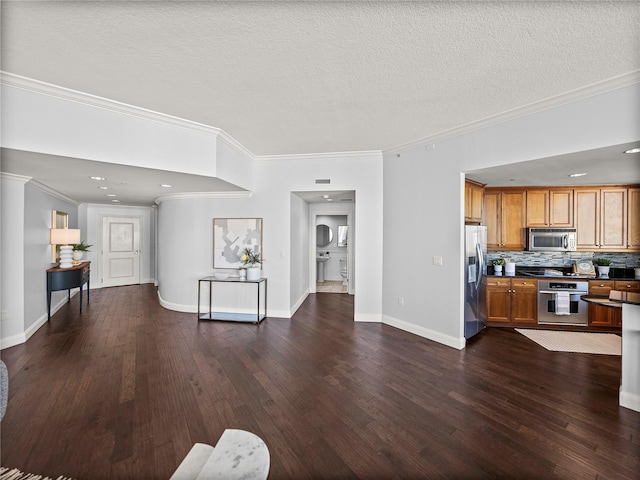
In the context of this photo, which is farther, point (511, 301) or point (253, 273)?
point (253, 273)

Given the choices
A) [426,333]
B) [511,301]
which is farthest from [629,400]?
[511,301]

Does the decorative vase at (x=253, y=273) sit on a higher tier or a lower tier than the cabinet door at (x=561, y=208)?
lower

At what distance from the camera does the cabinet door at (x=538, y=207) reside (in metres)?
4.62

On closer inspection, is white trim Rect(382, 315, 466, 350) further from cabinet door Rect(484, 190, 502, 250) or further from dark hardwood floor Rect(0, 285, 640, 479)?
cabinet door Rect(484, 190, 502, 250)

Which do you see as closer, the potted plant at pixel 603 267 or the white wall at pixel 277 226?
the potted plant at pixel 603 267

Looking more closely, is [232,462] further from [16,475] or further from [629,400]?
[629,400]

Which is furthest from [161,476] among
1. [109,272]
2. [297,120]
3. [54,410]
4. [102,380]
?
[109,272]

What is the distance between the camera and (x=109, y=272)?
7574 mm

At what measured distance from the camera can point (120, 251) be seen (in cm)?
774

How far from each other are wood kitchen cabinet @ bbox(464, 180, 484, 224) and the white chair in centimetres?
369

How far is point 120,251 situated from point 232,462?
339 inches

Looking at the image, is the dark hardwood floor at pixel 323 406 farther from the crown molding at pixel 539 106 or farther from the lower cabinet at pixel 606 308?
the crown molding at pixel 539 106

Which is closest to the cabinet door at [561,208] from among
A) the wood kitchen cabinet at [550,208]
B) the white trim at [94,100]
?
the wood kitchen cabinet at [550,208]

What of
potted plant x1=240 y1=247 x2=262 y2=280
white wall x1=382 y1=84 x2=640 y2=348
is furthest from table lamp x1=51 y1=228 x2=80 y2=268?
white wall x1=382 y1=84 x2=640 y2=348
